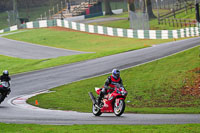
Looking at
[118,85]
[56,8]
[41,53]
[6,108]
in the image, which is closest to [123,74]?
[6,108]

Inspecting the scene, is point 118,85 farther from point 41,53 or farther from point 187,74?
point 41,53

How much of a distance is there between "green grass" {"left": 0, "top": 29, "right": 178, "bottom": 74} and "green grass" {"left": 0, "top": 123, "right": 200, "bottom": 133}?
24.4 meters

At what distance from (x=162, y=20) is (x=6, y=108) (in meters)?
46.5

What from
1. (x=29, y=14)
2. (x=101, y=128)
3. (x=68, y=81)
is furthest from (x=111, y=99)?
(x=29, y=14)

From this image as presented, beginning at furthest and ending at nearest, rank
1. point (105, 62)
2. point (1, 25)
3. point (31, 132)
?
1. point (1, 25)
2. point (105, 62)
3. point (31, 132)

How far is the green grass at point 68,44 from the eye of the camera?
127 ft

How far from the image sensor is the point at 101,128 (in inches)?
456

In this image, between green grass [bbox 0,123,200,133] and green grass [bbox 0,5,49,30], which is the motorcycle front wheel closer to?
green grass [bbox 0,123,200,133]

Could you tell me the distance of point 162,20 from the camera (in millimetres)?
62406

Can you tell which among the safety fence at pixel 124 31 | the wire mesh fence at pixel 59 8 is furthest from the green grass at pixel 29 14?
the safety fence at pixel 124 31

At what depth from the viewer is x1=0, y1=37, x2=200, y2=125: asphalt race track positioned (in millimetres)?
13664

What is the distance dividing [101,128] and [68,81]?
1742 centimetres

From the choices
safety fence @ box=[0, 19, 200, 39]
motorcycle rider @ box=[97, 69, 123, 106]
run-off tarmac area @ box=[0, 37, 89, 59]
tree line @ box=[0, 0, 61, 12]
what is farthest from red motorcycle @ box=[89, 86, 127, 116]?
tree line @ box=[0, 0, 61, 12]

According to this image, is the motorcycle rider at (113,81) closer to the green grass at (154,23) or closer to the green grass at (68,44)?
the green grass at (68,44)
